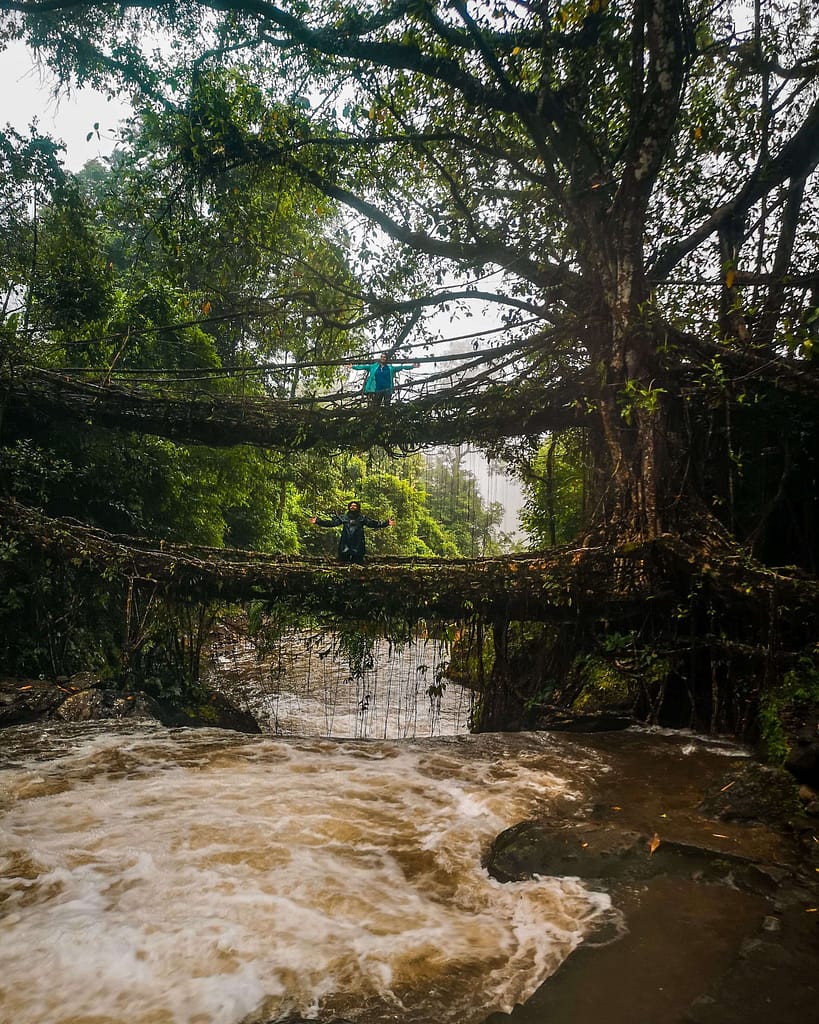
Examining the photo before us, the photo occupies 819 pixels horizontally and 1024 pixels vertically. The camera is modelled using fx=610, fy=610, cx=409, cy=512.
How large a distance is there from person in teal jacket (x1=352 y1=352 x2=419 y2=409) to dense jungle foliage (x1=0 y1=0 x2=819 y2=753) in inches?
21.8

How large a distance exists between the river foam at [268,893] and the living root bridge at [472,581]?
1520 mm

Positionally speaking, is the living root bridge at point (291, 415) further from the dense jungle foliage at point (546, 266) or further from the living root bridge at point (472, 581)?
the living root bridge at point (472, 581)

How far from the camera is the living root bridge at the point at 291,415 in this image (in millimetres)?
7480

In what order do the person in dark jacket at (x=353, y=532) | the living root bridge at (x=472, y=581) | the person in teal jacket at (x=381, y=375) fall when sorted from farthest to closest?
the person in dark jacket at (x=353, y=532) < the person in teal jacket at (x=381, y=375) < the living root bridge at (x=472, y=581)

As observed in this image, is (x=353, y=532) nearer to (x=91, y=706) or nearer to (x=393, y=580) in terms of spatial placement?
(x=393, y=580)

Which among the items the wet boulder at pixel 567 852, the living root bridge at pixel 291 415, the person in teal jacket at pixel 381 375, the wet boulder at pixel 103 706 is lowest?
the wet boulder at pixel 103 706

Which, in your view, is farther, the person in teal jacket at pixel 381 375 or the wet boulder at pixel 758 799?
the person in teal jacket at pixel 381 375

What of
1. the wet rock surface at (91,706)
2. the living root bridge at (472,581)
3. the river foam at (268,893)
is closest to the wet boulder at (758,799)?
the river foam at (268,893)

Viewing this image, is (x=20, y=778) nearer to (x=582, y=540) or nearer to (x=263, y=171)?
(x=582, y=540)

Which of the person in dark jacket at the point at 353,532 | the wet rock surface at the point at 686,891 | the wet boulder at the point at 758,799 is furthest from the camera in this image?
the person in dark jacket at the point at 353,532

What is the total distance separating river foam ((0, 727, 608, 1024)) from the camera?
2230mm

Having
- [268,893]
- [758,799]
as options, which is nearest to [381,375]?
[758,799]

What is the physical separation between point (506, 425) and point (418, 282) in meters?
2.65

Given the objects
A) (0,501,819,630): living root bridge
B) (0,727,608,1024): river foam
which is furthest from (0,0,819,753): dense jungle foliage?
(0,727,608,1024): river foam
